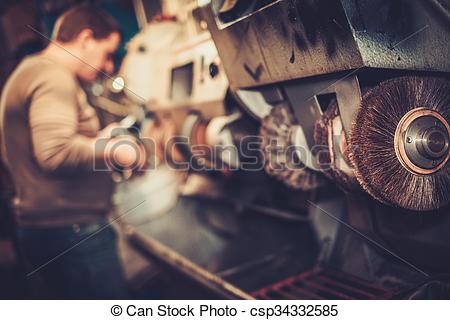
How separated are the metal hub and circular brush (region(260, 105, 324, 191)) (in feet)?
1.50

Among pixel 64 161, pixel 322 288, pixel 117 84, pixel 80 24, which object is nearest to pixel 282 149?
pixel 322 288

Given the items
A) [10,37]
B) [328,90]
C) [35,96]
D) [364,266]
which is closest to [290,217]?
[364,266]

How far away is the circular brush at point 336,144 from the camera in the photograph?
1.12m

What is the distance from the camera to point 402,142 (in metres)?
1.02

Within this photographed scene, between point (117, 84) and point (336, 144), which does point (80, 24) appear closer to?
point (336, 144)

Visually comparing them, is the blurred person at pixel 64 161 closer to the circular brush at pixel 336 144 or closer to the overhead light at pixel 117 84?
the circular brush at pixel 336 144

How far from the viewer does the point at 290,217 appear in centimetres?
211

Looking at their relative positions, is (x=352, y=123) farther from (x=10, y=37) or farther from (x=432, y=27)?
(x=10, y=37)

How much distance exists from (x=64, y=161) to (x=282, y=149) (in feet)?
2.82

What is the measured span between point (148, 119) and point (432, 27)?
207 cm

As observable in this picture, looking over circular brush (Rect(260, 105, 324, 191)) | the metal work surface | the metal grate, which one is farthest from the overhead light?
the metal grate

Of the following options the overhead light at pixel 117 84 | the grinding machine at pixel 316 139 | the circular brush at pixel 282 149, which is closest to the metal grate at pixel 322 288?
the grinding machine at pixel 316 139

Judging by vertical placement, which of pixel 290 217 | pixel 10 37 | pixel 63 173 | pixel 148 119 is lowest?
pixel 290 217

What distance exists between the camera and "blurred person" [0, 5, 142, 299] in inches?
58.2
